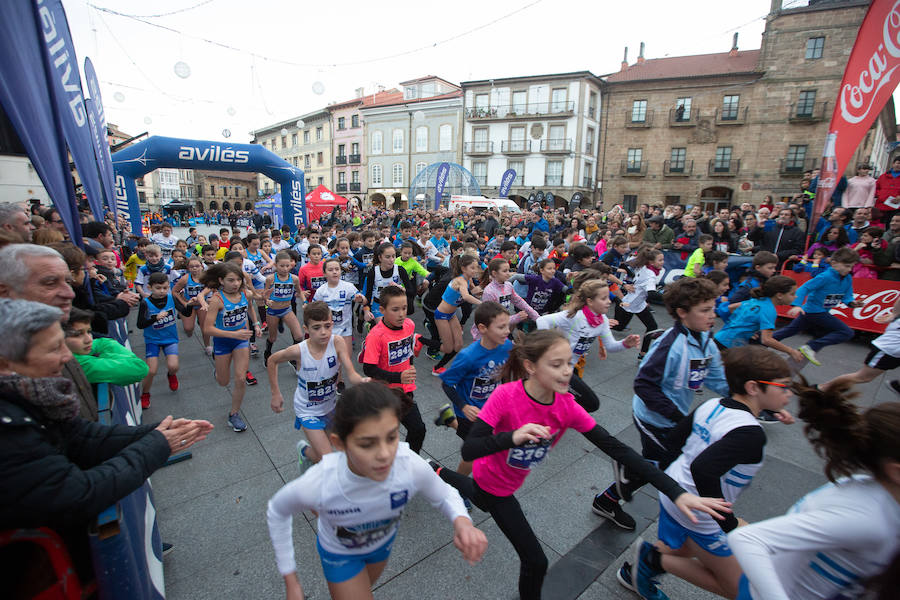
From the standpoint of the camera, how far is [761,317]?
440cm

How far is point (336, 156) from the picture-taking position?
46281 mm

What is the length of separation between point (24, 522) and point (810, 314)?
7.33 meters

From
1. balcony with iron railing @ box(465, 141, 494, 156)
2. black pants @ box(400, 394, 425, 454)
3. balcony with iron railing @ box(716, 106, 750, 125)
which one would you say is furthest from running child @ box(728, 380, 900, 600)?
balcony with iron railing @ box(465, 141, 494, 156)

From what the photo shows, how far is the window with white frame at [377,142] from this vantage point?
41438 mm

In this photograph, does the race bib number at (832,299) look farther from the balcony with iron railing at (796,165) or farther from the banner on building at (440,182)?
the balcony with iron railing at (796,165)

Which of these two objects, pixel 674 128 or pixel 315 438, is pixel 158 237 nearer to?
pixel 315 438

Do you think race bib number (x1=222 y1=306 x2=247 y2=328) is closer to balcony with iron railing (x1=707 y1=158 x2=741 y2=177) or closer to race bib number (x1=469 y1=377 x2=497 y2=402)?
race bib number (x1=469 y1=377 x2=497 y2=402)

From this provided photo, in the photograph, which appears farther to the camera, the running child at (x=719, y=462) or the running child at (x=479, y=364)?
the running child at (x=479, y=364)

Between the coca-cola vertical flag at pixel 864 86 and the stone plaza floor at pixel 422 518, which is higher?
the coca-cola vertical flag at pixel 864 86

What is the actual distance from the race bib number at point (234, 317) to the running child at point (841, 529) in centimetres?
497

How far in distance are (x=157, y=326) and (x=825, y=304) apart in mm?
8621

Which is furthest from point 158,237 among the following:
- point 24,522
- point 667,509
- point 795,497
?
point 795,497

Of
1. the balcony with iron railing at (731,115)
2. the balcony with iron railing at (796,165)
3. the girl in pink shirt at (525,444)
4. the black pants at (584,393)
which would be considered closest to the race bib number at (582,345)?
the black pants at (584,393)

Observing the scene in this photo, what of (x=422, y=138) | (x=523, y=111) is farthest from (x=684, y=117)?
(x=422, y=138)
